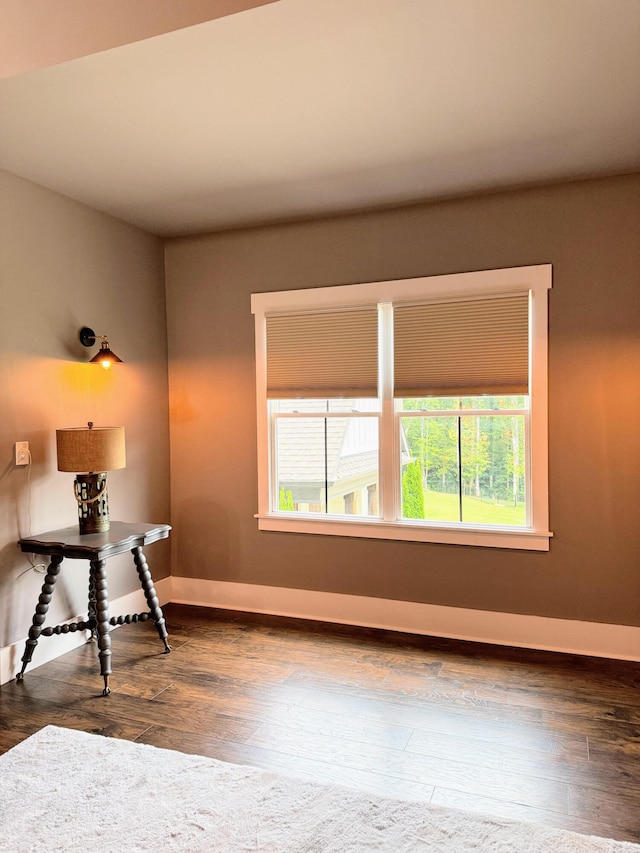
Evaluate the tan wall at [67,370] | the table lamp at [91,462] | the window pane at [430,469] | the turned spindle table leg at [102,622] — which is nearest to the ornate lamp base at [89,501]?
the table lamp at [91,462]

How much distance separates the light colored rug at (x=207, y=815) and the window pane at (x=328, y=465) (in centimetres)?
192

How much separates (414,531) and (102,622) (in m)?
1.85

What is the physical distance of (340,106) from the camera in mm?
2549

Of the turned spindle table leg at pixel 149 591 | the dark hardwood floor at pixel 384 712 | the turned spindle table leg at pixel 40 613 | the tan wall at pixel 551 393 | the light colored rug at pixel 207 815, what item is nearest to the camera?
the light colored rug at pixel 207 815

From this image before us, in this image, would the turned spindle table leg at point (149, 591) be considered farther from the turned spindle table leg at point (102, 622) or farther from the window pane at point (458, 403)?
the window pane at point (458, 403)

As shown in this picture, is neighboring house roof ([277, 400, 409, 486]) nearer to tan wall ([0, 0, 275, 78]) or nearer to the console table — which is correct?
the console table

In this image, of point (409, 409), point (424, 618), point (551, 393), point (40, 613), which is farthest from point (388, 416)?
point (40, 613)

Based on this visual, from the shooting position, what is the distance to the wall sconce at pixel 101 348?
3525 millimetres

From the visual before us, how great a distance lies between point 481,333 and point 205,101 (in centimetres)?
195

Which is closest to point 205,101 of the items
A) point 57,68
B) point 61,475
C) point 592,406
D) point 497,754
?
point 57,68

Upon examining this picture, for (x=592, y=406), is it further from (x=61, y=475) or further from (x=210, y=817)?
(x=61, y=475)

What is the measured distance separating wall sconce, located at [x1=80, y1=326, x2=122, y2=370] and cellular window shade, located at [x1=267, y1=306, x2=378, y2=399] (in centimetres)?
105

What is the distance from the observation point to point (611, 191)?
332 centimetres

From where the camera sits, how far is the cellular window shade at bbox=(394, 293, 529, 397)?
3.53m
